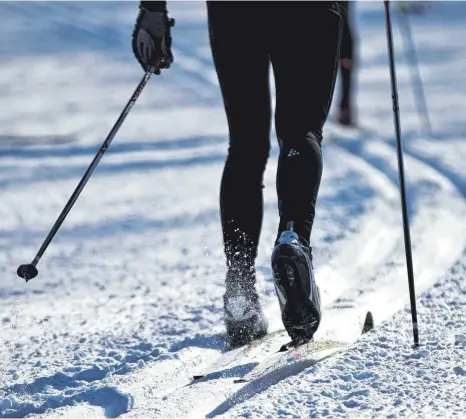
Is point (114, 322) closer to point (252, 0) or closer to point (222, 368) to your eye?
point (222, 368)

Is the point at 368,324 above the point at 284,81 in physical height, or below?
below

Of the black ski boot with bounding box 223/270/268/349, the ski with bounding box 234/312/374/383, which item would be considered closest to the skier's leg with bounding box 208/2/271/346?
the black ski boot with bounding box 223/270/268/349

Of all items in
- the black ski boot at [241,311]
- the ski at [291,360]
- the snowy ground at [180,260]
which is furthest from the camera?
the black ski boot at [241,311]

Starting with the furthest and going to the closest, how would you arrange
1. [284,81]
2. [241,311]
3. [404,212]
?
[241,311], [404,212], [284,81]

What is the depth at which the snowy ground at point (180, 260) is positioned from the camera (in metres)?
2.55

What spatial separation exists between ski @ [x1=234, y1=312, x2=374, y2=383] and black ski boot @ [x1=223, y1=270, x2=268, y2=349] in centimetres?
28

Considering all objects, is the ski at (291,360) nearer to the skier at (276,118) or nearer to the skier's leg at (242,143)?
the skier at (276,118)

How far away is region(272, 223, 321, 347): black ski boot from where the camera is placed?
8.56ft

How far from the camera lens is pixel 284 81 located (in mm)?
2766

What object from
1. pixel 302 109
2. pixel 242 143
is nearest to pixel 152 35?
pixel 242 143

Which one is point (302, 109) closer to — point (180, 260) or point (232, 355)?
point (232, 355)

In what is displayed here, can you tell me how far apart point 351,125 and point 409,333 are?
5.94 metres

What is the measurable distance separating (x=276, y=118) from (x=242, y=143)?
20 centimetres

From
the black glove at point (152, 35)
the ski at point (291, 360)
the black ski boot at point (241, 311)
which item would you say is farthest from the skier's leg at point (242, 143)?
the ski at point (291, 360)
